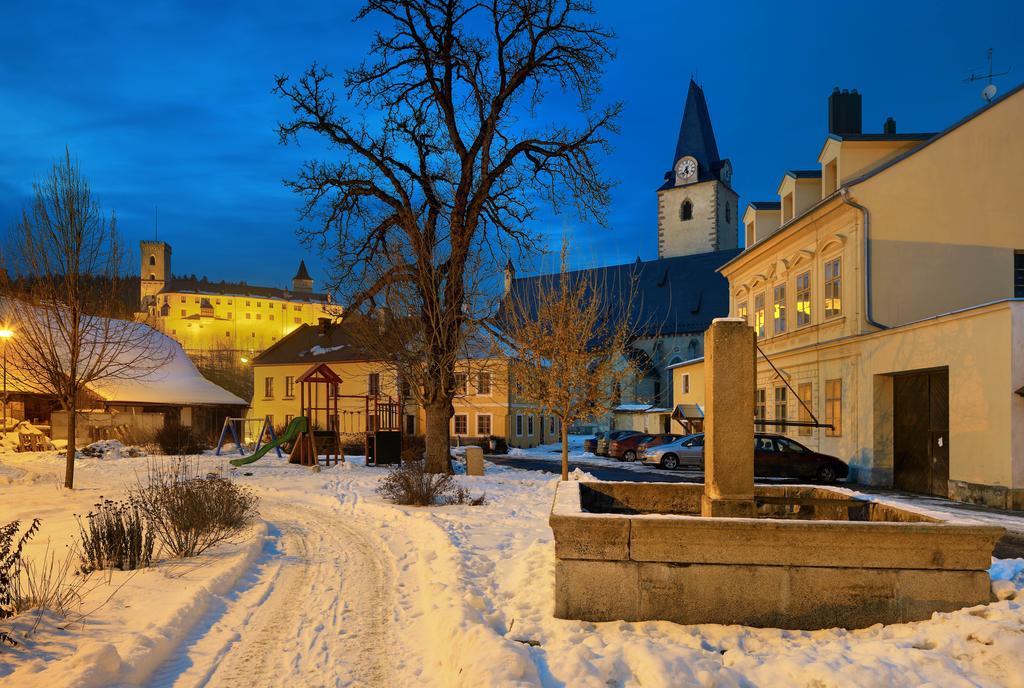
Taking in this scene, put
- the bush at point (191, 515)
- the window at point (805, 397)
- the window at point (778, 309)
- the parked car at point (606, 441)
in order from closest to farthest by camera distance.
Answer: the bush at point (191, 515)
the window at point (805, 397)
the window at point (778, 309)
the parked car at point (606, 441)

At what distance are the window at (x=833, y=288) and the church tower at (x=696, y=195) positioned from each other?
48055 millimetres

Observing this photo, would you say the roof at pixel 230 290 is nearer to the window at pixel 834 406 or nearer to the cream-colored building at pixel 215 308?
the cream-colored building at pixel 215 308

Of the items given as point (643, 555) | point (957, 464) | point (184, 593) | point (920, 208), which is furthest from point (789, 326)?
point (184, 593)

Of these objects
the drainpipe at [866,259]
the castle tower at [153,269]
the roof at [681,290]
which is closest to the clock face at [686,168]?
the roof at [681,290]

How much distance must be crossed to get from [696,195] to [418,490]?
207 feet

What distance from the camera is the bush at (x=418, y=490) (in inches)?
522

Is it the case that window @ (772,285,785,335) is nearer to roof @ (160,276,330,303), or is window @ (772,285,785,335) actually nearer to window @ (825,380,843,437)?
window @ (825,380,843,437)

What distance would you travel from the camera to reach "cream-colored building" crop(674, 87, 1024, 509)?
1531cm

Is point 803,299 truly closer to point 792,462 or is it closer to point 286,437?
point 792,462

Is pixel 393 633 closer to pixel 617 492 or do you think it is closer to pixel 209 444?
pixel 617 492

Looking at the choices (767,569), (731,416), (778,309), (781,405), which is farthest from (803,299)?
(767,569)

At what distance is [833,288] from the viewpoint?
2200 cm

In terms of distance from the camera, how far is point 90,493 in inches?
592

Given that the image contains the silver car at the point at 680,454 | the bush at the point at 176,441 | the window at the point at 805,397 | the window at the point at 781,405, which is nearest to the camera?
the window at the point at 805,397
